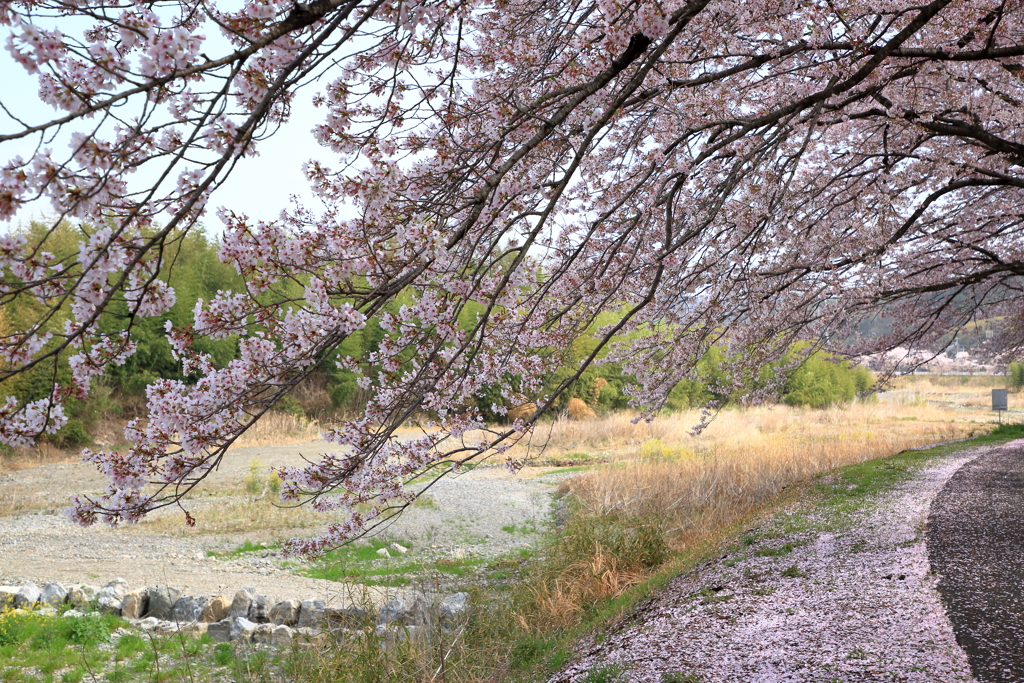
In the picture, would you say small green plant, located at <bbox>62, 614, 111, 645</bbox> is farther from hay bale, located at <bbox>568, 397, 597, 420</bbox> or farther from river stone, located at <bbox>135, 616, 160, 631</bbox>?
hay bale, located at <bbox>568, 397, 597, 420</bbox>

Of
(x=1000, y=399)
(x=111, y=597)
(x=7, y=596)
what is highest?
(x=1000, y=399)

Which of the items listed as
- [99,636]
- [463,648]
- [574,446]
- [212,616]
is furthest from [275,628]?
[574,446]

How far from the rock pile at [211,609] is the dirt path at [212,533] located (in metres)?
0.59

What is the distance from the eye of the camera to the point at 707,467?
35.7 feet

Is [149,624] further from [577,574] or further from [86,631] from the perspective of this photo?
[577,574]

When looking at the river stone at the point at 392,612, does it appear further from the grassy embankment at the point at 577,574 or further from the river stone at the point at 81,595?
the river stone at the point at 81,595

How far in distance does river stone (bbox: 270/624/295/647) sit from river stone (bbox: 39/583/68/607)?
8.49 feet

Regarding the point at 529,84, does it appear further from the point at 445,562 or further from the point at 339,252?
the point at 445,562

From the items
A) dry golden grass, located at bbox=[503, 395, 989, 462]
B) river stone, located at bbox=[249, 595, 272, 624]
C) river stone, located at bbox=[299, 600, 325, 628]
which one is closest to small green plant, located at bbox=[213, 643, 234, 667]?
river stone, located at bbox=[249, 595, 272, 624]

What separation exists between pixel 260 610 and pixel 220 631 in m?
0.50

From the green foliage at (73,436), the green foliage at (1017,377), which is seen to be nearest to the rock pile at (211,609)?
the green foliage at (73,436)

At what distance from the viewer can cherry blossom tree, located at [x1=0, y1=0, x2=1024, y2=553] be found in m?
1.93

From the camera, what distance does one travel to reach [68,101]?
5.94 feet

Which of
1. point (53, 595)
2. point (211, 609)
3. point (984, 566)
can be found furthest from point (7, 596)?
point (984, 566)
